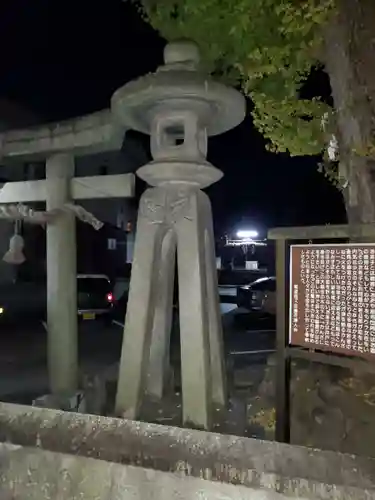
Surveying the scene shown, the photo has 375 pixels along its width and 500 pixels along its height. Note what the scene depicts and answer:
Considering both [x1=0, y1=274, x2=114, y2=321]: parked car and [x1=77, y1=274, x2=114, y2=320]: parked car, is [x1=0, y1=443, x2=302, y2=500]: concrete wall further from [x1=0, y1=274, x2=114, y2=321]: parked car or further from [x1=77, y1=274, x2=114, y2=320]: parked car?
[x1=77, y1=274, x2=114, y2=320]: parked car

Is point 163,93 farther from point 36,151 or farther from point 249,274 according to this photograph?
point 249,274

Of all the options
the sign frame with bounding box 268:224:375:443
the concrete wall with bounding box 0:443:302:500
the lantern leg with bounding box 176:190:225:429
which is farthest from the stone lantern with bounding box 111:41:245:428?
the concrete wall with bounding box 0:443:302:500

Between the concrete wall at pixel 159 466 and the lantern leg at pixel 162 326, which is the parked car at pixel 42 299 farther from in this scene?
the concrete wall at pixel 159 466

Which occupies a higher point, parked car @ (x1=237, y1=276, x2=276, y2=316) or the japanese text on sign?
the japanese text on sign

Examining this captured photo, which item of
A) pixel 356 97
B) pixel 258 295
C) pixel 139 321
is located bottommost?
pixel 258 295

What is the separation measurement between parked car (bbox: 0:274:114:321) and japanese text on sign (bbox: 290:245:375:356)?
11.5 meters

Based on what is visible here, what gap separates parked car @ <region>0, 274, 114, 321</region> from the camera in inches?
586

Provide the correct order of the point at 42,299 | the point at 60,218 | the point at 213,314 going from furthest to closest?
the point at 42,299
the point at 60,218
the point at 213,314

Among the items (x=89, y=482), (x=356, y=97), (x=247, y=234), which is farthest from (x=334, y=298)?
(x=247, y=234)

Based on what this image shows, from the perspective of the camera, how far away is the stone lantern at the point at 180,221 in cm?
561

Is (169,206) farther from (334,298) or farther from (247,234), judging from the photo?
(247,234)

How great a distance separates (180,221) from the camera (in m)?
5.79

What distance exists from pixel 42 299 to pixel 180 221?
13.8 metres

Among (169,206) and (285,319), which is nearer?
(285,319)
